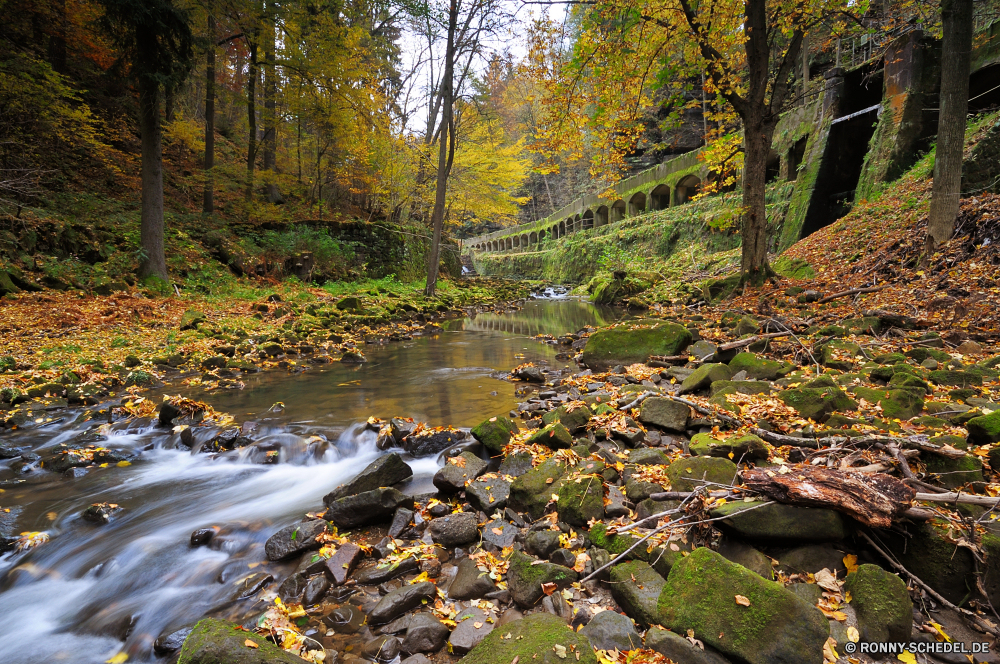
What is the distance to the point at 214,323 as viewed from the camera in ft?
32.5

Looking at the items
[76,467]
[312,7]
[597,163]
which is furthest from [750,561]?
[312,7]

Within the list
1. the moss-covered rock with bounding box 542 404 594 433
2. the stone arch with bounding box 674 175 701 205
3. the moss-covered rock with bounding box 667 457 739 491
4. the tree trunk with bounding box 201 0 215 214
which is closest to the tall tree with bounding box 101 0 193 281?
the tree trunk with bounding box 201 0 215 214

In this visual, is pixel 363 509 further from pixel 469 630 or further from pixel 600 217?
pixel 600 217

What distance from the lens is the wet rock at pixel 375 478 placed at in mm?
3834

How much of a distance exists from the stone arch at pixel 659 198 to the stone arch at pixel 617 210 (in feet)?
13.0

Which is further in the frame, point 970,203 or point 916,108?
point 916,108

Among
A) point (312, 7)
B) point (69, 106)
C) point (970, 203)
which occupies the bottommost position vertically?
point (970, 203)

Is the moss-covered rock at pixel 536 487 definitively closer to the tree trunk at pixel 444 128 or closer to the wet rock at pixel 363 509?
the wet rock at pixel 363 509

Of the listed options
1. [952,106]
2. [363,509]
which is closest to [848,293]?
[952,106]

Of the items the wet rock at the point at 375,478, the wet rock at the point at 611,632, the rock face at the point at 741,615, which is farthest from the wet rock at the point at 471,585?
the wet rock at the point at 375,478

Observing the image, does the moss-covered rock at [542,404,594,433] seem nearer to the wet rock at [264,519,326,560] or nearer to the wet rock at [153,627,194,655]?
the wet rock at [264,519,326,560]

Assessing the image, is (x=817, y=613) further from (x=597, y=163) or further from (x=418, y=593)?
(x=597, y=163)

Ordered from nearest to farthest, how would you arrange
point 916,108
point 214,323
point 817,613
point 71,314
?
point 817,613
point 71,314
point 214,323
point 916,108

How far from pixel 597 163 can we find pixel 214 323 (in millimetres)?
9612
